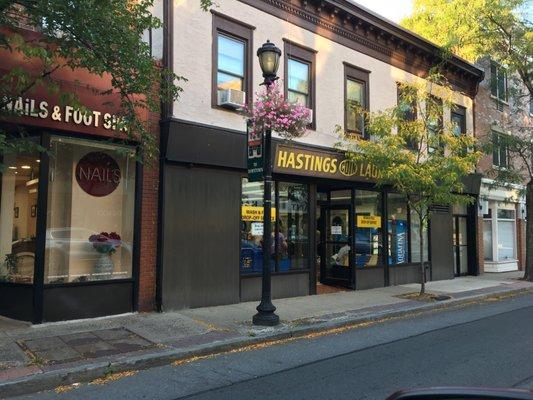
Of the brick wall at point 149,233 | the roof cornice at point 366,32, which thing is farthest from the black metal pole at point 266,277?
the roof cornice at point 366,32

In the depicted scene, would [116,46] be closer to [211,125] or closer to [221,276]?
[211,125]

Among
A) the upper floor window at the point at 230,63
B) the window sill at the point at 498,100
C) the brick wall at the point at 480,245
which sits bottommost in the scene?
the brick wall at the point at 480,245

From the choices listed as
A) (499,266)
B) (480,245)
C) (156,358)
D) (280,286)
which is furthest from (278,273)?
(499,266)

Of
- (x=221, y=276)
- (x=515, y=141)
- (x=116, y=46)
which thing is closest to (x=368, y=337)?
(x=221, y=276)

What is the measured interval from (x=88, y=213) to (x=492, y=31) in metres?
14.7

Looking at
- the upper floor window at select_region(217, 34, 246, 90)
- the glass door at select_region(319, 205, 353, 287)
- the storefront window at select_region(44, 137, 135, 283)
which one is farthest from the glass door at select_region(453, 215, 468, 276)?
the storefront window at select_region(44, 137, 135, 283)

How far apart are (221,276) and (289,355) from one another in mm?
3921

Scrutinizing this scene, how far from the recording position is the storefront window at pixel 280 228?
472 inches

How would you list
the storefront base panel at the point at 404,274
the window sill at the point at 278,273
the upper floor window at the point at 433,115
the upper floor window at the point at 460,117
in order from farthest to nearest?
the upper floor window at the point at 460,117, the storefront base panel at the point at 404,274, the upper floor window at the point at 433,115, the window sill at the point at 278,273

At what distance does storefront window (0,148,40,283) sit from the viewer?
943cm

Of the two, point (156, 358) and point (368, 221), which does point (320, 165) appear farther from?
point (156, 358)

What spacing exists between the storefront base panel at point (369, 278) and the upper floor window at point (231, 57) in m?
5.94

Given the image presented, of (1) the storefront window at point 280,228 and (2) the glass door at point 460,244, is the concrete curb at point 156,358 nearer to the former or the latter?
(1) the storefront window at point 280,228

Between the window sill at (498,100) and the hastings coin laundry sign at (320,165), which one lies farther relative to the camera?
the window sill at (498,100)
